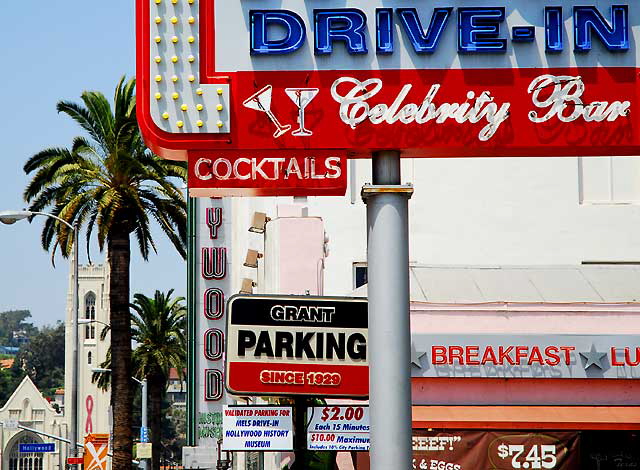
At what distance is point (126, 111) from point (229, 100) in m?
26.9

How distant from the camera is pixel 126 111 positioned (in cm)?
3712

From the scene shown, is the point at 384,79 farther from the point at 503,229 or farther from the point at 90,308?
the point at 90,308

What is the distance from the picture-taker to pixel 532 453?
797 inches

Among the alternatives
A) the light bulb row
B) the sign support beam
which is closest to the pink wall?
the sign support beam

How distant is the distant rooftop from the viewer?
2156 cm

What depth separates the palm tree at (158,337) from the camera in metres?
64.9

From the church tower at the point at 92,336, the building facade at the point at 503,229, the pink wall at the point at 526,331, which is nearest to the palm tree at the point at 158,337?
the building facade at the point at 503,229

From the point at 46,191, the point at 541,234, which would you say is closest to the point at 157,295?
the point at 46,191

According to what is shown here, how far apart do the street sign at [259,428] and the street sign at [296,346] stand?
1.54 feet

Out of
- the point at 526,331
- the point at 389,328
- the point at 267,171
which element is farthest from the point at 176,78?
the point at 526,331

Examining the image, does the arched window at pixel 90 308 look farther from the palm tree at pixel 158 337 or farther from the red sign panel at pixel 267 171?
the red sign panel at pixel 267 171

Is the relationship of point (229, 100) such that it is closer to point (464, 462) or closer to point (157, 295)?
point (464, 462)

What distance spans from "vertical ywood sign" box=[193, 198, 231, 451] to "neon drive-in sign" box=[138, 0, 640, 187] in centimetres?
2804

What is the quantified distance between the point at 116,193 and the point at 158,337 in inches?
1233
